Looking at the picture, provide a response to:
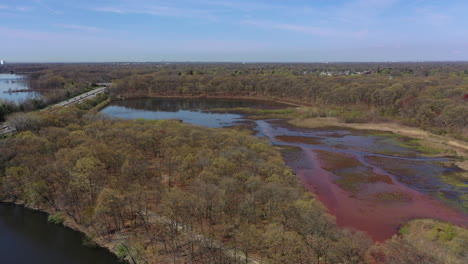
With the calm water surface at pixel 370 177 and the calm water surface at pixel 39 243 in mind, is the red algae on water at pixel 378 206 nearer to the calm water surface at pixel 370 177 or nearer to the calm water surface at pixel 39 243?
the calm water surface at pixel 370 177

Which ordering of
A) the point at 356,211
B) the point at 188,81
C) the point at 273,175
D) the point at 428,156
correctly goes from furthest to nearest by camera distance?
the point at 188,81 < the point at 428,156 < the point at 356,211 < the point at 273,175

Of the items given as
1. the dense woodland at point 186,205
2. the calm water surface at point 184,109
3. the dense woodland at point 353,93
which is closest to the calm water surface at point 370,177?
the dense woodland at point 186,205

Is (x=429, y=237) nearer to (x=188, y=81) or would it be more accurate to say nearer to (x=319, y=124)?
(x=319, y=124)

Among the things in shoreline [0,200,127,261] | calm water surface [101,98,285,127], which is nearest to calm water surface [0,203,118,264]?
shoreline [0,200,127,261]

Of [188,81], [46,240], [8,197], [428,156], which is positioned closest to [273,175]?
[46,240]

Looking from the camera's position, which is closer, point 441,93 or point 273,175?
point 273,175

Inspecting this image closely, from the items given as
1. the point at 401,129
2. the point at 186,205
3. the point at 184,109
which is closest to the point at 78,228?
the point at 186,205

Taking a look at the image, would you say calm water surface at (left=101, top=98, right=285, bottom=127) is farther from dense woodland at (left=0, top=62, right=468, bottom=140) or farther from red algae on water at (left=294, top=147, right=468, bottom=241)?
red algae on water at (left=294, top=147, right=468, bottom=241)

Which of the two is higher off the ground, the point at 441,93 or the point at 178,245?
the point at 441,93
